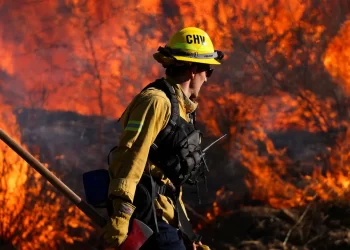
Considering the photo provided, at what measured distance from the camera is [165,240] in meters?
3.21

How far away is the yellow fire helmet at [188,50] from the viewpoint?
11.7 ft

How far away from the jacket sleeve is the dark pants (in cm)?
30

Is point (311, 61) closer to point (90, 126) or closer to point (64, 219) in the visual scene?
point (90, 126)

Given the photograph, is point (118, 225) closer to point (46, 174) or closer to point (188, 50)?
point (46, 174)

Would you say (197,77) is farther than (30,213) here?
No

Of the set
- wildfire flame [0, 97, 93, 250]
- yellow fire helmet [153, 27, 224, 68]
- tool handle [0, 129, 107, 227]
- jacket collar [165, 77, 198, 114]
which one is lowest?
wildfire flame [0, 97, 93, 250]

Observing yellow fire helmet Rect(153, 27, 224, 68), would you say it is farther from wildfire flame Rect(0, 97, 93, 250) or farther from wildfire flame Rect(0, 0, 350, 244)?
wildfire flame Rect(0, 97, 93, 250)

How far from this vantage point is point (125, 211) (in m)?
2.98

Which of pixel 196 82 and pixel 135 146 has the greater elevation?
pixel 196 82

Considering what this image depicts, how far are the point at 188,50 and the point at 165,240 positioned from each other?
1.07 m

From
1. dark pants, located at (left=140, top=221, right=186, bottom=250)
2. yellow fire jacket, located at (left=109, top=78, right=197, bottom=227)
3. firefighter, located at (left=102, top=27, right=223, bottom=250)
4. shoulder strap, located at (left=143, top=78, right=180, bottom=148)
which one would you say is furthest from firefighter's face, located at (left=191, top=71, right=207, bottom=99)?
dark pants, located at (left=140, top=221, right=186, bottom=250)

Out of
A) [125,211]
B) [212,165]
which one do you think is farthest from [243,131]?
[125,211]

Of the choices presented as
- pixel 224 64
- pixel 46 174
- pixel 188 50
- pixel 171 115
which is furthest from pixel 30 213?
pixel 171 115

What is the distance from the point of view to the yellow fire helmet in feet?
11.7
